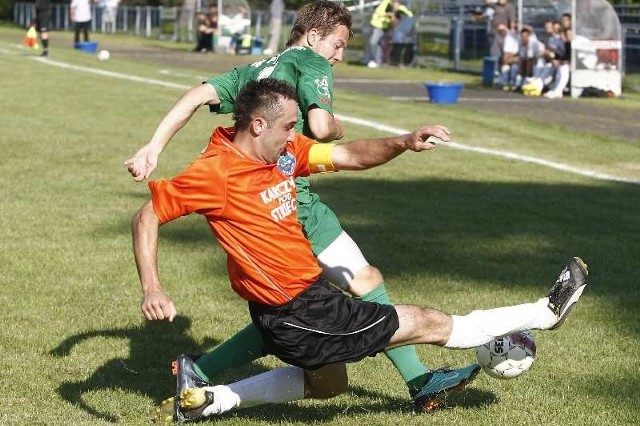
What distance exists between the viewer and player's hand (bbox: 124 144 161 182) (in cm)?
537

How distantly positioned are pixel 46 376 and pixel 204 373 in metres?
1.01

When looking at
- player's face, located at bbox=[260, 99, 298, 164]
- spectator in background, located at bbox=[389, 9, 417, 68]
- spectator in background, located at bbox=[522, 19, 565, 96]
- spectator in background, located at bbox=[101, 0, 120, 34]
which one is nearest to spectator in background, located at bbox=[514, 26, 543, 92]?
spectator in background, located at bbox=[522, 19, 565, 96]

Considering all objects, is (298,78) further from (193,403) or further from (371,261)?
(371,261)

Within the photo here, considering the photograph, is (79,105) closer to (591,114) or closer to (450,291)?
(591,114)

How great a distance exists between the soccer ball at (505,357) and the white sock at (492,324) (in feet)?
0.86

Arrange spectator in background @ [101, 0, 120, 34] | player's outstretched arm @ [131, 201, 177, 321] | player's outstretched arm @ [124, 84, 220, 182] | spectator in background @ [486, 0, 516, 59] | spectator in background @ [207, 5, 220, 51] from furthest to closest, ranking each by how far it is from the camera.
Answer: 1. spectator in background @ [101, 0, 120, 34]
2. spectator in background @ [207, 5, 220, 51]
3. spectator in background @ [486, 0, 516, 59]
4. player's outstretched arm @ [124, 84, 220, 182]
5. player's outstretched arm @ [131, 201, 177, 321]

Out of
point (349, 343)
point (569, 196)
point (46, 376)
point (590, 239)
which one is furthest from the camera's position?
point (569, 196)

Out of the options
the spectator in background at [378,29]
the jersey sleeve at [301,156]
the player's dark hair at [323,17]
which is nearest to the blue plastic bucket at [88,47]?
the spectator in background at [378,29]

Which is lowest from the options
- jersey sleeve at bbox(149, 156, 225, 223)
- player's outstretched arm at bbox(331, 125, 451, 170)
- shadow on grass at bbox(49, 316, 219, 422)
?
shadow on grass at bbox(49, 316, 219, 422)

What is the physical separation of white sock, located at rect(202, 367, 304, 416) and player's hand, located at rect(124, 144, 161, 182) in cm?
104

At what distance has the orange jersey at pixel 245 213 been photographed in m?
5.24

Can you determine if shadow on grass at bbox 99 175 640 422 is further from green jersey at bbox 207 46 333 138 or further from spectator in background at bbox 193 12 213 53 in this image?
spectator in background at bbox 193 12 213 53

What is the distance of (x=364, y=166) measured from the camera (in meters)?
5.64

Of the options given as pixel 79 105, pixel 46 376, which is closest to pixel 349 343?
pixel 46 376
